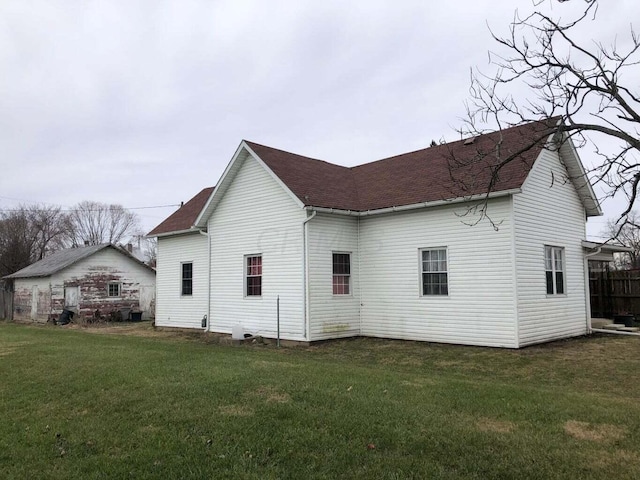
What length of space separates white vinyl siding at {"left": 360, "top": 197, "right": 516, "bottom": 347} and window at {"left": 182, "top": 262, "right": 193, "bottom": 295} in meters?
7.65

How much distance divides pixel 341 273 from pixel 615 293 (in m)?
11.6

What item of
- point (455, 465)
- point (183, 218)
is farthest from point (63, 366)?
point (183, 218)

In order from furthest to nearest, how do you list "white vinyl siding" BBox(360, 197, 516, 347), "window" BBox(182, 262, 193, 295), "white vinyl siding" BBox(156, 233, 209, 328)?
"window" BBox(182, 262, 193, 295) → "white vinyl siding" BBox(156, 233, 209, 328) → "white vinyl siding" BBox(360, 197, 516, 347)

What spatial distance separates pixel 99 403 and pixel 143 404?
2.35ft

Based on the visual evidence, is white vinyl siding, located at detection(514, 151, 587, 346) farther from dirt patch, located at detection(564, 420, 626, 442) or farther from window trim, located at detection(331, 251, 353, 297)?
dirt patch, located at detection(564, 420, 626, 442)

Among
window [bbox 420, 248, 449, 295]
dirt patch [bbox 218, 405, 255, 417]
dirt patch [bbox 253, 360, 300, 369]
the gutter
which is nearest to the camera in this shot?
dirt patch [bbox 218, 405, 255, 417]

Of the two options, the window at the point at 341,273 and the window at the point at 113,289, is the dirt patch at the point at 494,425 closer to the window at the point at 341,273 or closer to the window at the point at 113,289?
the window at the point at 341,273

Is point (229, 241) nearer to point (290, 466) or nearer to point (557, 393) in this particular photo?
point (557, 393)

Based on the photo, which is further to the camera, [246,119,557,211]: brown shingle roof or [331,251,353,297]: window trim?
[331,251,353,297]: window trim

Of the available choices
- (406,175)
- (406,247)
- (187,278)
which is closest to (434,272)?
(406,247)

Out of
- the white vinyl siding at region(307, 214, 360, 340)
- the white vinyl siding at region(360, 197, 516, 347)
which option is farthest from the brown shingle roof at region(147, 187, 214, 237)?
the white vinyl siding at region(360, 197, 516, 347)

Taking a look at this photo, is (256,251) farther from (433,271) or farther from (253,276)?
(433,271)

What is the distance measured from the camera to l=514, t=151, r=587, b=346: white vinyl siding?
508 inches

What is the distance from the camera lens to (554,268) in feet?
47.8
